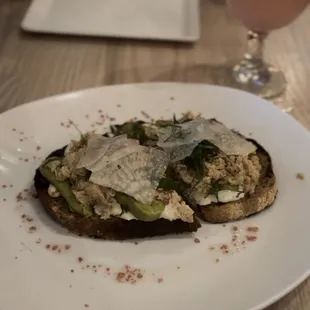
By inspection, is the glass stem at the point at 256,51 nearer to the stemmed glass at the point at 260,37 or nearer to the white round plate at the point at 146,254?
the stemmed glass at the point at 260,37

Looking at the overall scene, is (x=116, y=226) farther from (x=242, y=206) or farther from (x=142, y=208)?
(x=242, y=206)

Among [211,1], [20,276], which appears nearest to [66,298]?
[20,276]

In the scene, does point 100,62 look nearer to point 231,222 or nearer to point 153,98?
point 153,98

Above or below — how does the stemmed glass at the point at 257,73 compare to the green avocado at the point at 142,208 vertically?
below

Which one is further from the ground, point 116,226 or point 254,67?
point 116,226

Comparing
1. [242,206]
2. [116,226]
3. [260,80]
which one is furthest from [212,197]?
[260,80]

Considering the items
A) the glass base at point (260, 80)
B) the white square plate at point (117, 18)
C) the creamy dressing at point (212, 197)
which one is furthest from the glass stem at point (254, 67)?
the creamy dressing at point (212, 197)
